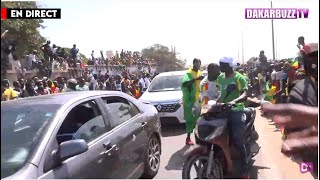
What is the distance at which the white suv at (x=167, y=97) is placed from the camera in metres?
9.19

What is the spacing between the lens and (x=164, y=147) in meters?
7.36

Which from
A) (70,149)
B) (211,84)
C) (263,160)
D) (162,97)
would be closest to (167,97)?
(162,97)

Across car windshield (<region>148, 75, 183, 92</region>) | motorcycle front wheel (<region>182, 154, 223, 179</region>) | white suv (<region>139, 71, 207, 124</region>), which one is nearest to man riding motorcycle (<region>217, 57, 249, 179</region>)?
motorcycle front wheel (<region>182, 154, 223, 179</region>)

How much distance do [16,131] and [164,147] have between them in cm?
436

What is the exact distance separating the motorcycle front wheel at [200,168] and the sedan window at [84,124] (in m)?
1.07

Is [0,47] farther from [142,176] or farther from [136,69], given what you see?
[136,69]

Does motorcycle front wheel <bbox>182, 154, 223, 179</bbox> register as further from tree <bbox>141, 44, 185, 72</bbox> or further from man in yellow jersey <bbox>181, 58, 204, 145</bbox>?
tree <bbox>141, 44, 185, 72</bbox>

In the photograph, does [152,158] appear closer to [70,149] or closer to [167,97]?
[70,149]

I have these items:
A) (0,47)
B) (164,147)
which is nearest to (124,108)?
(164,147)

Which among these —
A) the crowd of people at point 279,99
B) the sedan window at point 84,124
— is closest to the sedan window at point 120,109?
the sedan window at point 84,124

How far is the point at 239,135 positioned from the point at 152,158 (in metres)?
1.33

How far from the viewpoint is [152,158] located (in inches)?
208

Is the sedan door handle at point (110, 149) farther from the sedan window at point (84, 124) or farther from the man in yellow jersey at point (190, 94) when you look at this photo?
the man in yellow jersey at point (190, 94)

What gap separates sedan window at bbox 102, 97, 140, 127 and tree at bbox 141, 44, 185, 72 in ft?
157
